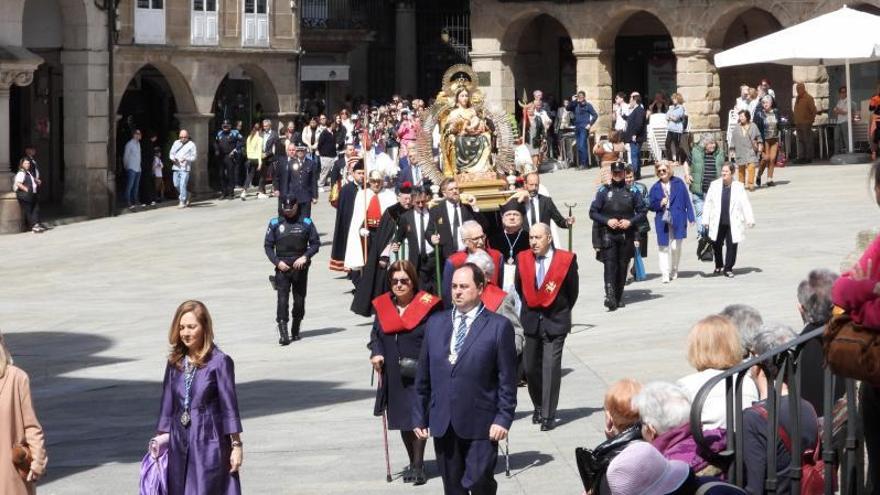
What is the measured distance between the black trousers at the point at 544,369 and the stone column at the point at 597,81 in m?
28.4

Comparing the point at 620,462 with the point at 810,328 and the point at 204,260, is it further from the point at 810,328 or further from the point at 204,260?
the point at 204,260

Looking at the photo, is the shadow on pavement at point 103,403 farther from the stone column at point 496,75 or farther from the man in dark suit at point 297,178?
the stone column at point 496,75

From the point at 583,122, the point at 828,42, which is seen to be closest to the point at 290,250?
the point at 828,42

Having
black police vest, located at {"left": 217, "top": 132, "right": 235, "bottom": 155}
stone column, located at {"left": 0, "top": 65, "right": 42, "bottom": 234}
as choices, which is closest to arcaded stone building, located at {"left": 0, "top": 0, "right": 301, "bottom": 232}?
stone column, located at {"left": 0, "top": 65, "right": 42, "bottom": 234}

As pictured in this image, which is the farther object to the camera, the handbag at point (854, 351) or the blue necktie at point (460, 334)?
the blue necktie at point (460, 334)

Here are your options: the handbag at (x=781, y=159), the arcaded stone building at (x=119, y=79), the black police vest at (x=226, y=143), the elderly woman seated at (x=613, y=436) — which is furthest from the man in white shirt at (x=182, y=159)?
the elderly woman seated at (x=613, y=436)

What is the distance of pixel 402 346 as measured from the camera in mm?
12586

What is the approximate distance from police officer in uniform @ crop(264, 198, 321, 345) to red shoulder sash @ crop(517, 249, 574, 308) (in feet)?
18.4

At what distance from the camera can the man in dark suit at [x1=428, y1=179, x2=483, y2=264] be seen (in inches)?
717

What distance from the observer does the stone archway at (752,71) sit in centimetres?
4262

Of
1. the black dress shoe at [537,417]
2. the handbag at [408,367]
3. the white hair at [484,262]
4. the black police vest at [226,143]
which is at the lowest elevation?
the black dress shoe at [537,417]

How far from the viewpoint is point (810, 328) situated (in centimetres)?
912

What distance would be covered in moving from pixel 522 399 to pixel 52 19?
2215cm

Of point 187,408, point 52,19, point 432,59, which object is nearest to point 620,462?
point 187,408
